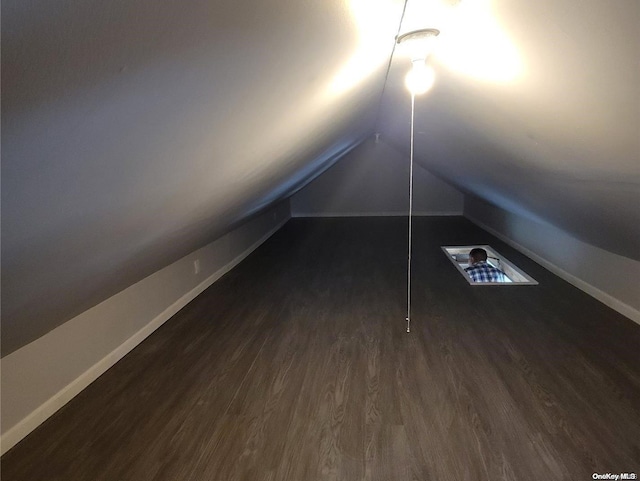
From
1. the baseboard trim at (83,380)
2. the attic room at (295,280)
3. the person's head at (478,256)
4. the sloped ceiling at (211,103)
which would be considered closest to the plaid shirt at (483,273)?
the person's head at (478,256)

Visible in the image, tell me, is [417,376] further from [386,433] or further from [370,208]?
[370,208]

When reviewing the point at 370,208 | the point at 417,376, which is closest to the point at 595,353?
the point at 417,376

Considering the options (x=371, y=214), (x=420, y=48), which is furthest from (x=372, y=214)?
(x=420, y=48)

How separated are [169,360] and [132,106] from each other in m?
2.25

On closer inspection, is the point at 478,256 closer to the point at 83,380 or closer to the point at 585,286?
the point at 585,286

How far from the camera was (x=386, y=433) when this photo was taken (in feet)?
6.47

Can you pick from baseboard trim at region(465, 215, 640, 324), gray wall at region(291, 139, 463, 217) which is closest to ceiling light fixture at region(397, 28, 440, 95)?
baseboard trim at region(465, 215, 640, 324)

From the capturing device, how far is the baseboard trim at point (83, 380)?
6.42ft

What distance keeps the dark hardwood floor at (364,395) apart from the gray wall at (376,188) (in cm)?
415

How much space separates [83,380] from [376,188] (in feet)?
20.4

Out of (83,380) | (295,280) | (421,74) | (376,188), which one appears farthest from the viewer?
(376,188)

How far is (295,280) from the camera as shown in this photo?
166 inches

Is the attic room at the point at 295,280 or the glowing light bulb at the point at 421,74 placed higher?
the glowing light bulb at the point at 421,74

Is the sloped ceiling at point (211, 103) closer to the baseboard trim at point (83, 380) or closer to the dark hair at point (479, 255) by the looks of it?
the baseboard trim at point (83, 380)
